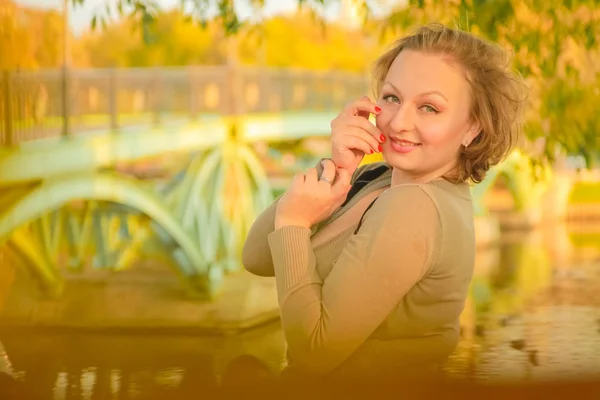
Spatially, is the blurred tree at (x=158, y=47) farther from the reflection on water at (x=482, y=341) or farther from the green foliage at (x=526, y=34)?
the green foliage at (x=526, y=34)

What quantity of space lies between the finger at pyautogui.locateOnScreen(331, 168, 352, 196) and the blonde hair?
0.14m

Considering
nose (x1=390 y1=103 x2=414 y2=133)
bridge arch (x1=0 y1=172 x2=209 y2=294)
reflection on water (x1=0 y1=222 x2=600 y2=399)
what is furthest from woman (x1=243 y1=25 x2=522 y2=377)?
bridge arch (x1=0 y1=172 x2=209 y2=294)

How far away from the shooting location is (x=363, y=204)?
150 cm

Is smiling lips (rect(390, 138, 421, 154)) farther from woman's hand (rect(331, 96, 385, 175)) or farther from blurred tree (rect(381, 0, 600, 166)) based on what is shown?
blurred tree (rect(381, 0, 600, 166))

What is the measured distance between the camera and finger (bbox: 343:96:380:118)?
4.73 ft

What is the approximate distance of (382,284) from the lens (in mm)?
1296

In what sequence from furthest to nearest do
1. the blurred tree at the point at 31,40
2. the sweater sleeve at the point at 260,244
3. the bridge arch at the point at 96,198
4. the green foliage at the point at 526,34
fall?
the bridge arch at the point at 96,198 → the blurred tree at the point at 31,40 → the green foliage at the point at 526,34 → the sweater sleeve at the point at 260,244

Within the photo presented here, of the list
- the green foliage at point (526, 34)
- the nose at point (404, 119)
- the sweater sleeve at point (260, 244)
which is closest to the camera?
the nose at point (404, 119)

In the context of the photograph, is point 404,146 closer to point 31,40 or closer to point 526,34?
point 526,34

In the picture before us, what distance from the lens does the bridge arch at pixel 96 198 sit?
1280 centimetres

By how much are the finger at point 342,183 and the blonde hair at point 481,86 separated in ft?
0.47

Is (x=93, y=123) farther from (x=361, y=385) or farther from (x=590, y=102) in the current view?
(x=361, y=385)

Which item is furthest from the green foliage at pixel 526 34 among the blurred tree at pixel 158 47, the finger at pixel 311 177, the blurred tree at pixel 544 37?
the blurred tree at pixel 158 47

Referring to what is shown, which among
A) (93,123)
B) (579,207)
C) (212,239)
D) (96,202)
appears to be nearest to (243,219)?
(212,239)
